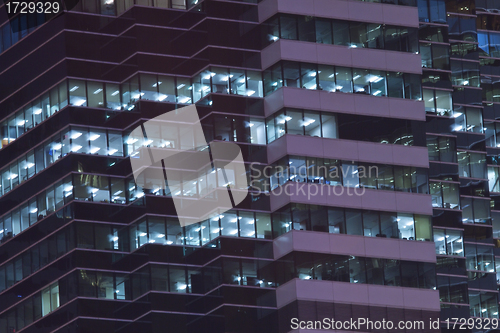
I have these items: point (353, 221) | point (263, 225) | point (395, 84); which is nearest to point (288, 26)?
point (395, 84)

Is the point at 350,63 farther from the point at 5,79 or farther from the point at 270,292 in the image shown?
the point at 5,79

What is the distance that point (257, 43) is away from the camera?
120562 mm

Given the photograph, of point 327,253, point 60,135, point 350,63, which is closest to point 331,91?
point 350,63

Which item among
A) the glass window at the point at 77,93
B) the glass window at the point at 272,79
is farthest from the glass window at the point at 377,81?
the glass window at the point at 77,93

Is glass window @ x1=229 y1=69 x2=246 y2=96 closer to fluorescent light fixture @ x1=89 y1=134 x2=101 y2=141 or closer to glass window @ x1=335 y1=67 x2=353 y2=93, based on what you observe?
glass window @ x1=335 y1=67 x2=353 y2=93

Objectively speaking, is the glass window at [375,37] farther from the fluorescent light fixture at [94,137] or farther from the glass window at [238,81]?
the fluorescent light fixture at [94,137]

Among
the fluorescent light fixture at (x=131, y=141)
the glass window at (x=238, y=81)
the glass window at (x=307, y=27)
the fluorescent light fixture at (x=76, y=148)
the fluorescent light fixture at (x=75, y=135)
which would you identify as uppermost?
the glass window at (x=307, y=27)

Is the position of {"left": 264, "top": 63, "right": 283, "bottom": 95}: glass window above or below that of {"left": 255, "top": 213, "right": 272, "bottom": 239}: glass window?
above

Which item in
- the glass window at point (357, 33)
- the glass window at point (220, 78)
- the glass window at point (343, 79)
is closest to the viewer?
the glass window at point (343, 79)

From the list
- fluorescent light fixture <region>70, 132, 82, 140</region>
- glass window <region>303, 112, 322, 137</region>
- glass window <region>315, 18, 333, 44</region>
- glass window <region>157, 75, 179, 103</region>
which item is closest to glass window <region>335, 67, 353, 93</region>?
glass window <region>315, 18, 333, 44</region>

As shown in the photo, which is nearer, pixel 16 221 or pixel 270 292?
pixel 270 292

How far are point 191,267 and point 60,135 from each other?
16053mm

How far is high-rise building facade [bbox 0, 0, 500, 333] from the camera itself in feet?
370

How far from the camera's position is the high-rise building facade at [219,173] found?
4444 inches
